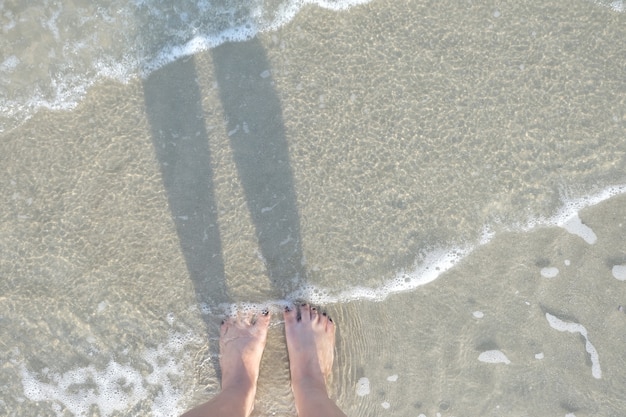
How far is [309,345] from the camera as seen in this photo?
2.79 meters

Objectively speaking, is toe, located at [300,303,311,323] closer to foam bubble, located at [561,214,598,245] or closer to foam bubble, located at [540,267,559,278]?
foam bubble, located at [540,267,559,278]

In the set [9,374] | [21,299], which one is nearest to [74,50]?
[21,299]

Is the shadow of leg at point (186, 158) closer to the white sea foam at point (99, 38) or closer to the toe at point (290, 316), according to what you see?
the white sea foam at point (99, 38)

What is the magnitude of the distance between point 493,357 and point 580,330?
54 centimetres

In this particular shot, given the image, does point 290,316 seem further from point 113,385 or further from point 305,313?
point 113,385

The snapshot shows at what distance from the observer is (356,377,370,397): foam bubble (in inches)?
→ 113

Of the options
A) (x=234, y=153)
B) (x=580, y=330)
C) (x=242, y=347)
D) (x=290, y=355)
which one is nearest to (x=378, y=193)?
(x=234, y=153)

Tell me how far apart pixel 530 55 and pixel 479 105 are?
422 mm

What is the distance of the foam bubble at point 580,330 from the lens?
281 cm

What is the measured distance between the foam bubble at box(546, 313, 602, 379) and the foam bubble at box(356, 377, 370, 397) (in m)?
1.15

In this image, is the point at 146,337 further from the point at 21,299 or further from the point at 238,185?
the point at 238,185

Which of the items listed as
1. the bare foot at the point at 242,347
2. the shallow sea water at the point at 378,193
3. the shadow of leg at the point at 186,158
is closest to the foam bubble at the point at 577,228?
the shallow sea water at the point at 378,193

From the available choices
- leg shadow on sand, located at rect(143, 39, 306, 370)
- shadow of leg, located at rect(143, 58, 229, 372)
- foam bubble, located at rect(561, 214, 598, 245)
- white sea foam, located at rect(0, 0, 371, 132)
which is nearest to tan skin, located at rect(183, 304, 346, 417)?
leg shadow on sand, located at rect(143, 39, 306, 370)

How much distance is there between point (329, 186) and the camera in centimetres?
282
